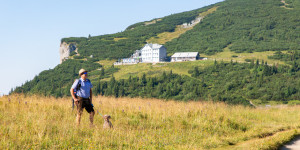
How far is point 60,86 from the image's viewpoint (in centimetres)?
10875

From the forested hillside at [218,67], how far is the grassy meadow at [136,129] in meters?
8.61

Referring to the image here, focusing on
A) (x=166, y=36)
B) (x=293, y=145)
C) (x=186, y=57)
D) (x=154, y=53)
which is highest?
(x=166, y=36)

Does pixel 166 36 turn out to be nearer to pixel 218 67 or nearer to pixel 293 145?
pixel 218 67

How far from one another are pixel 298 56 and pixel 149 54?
60.6 metres

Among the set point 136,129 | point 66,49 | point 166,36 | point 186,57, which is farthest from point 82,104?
point 66,49

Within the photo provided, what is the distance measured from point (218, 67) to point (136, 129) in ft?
286

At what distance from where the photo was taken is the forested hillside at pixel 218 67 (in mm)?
76812

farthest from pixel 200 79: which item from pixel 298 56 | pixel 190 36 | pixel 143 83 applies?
pixel 190 36

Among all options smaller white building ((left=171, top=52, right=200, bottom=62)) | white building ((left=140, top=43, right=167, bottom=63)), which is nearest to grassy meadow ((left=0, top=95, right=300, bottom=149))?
smaller white building ((left=171, top=52, right=200, bottom=62))

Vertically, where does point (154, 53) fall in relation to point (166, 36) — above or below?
below

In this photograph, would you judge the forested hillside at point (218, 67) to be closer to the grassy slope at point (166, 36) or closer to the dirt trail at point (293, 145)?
the grassy slope at point (166, 36)

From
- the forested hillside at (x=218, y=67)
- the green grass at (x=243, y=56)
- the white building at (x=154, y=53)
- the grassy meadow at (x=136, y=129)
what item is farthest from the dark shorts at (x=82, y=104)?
the white building at (x=154, y=53)

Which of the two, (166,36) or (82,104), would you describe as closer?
(82,104)

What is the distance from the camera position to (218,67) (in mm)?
92875
